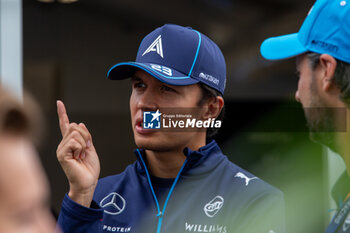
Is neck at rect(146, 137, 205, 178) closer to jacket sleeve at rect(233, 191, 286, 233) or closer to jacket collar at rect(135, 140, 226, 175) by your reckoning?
jacket collar at rect(135, 140, 226, 175)

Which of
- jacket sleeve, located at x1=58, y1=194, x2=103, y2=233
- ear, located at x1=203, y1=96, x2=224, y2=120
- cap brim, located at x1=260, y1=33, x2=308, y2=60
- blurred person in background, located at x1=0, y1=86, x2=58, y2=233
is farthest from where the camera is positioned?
ear, located at x1=203, y1=96, x2=224, y2=120

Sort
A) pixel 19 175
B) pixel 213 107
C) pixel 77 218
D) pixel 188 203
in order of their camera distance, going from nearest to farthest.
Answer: pixel 19 175
pixel 77 218
pixel 188 203
pixel 213 107

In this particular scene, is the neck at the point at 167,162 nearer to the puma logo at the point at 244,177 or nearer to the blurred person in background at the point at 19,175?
the puma logo at the point at 244,177

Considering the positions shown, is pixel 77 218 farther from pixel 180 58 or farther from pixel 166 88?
pixel 180 58

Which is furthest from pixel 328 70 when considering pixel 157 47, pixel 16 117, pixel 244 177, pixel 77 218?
pixel 16 117

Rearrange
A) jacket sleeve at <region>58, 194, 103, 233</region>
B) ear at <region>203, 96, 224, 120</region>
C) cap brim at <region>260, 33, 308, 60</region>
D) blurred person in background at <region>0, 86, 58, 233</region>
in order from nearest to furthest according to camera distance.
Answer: blurred person in background at <region>0, 86, 58, 233</region>, jacket sleeve at <region>58, 194, 103, 233</region>, cap brim at <region>260, 33, 308, 60</region>, ear at <region>203, 96, 224, 120</region>

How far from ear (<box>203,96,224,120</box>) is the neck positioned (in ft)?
0.45

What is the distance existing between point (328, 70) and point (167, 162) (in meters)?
0.56

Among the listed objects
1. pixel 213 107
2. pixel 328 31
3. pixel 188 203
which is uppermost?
pixel 328 31

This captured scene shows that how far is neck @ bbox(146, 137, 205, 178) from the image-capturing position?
4.54ft

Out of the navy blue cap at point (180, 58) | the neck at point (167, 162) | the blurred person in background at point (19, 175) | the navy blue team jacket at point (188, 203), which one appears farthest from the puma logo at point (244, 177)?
the blurred person in background at point (19, 175)

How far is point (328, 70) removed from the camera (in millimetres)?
1228

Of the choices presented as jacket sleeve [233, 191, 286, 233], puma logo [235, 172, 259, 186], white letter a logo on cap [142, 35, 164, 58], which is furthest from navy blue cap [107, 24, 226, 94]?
jacket sleeve [233, 191, 286, 233]

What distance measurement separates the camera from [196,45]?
141cm
